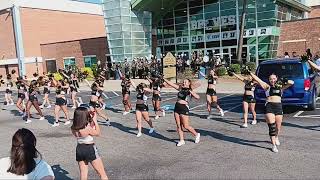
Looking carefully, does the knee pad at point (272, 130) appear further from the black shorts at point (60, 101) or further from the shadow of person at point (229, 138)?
the black shorts at point (60, 101)

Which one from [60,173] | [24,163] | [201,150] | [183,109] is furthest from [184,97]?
[24,163]

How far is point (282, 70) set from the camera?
12406 mm

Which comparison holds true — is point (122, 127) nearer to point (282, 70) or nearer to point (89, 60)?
point (282, 70)

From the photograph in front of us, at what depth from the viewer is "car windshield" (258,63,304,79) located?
12.2 meters

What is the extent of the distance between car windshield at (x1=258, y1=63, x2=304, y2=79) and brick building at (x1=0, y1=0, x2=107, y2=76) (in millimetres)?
32501

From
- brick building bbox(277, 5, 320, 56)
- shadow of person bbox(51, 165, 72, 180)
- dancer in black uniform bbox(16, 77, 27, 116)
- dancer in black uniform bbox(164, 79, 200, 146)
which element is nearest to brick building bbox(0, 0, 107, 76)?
brick building bbox(277, 5, 320, 56)

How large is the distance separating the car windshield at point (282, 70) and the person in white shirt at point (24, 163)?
9.85 m

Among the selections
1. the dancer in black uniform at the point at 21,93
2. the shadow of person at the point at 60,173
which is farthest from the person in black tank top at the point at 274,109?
the dancer in black uniform at the point at 21,93

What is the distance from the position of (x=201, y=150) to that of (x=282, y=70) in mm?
5106

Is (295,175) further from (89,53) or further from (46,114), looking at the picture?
(89,53)

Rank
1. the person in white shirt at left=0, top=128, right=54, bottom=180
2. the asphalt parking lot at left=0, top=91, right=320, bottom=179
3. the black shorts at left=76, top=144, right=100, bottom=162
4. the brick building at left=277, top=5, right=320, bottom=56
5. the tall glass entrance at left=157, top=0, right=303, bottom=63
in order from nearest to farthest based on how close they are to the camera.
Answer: the person in white shirt at left=0, top=128, right=54, bottom=180 → the black shorts at left=76, top=144, right=100, bottom=162 → the asphalt parking lot at left=0, top=91, right=320, bottom=179 → the brick building at left=277, top=5, right=320, bottom=56 → the tall glass entrance at left=157, top=0, right=303, bottom=63

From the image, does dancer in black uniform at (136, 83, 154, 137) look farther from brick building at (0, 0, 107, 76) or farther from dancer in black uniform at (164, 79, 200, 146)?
brick building at (0, 0, 107, 76)

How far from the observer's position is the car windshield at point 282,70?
40.1 feet

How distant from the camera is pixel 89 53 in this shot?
4216cm
